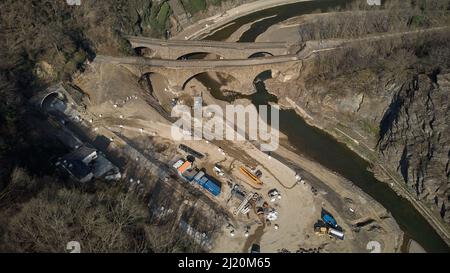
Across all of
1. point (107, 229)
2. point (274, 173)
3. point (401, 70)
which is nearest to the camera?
point (107, 229)

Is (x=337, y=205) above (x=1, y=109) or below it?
below

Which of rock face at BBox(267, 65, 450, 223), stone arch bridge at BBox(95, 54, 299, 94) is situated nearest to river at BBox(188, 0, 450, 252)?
rock face at BBox(267, 65, 450, 223)

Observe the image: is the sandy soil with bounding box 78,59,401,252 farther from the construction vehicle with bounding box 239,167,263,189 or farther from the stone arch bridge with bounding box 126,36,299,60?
the stone arch bridge with bounding box 126,36,299,60

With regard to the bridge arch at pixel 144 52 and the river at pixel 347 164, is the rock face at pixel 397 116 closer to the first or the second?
the river at pixel 347 164

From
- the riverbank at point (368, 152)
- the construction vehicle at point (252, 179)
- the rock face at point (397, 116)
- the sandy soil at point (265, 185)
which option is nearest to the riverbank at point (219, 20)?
the sandy soil at point (265, 185)

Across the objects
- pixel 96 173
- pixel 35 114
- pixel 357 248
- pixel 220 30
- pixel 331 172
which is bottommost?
pixel 357 248

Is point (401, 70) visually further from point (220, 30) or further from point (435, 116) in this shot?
point (220, 30)

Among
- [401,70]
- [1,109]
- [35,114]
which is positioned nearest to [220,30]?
[401,70]
